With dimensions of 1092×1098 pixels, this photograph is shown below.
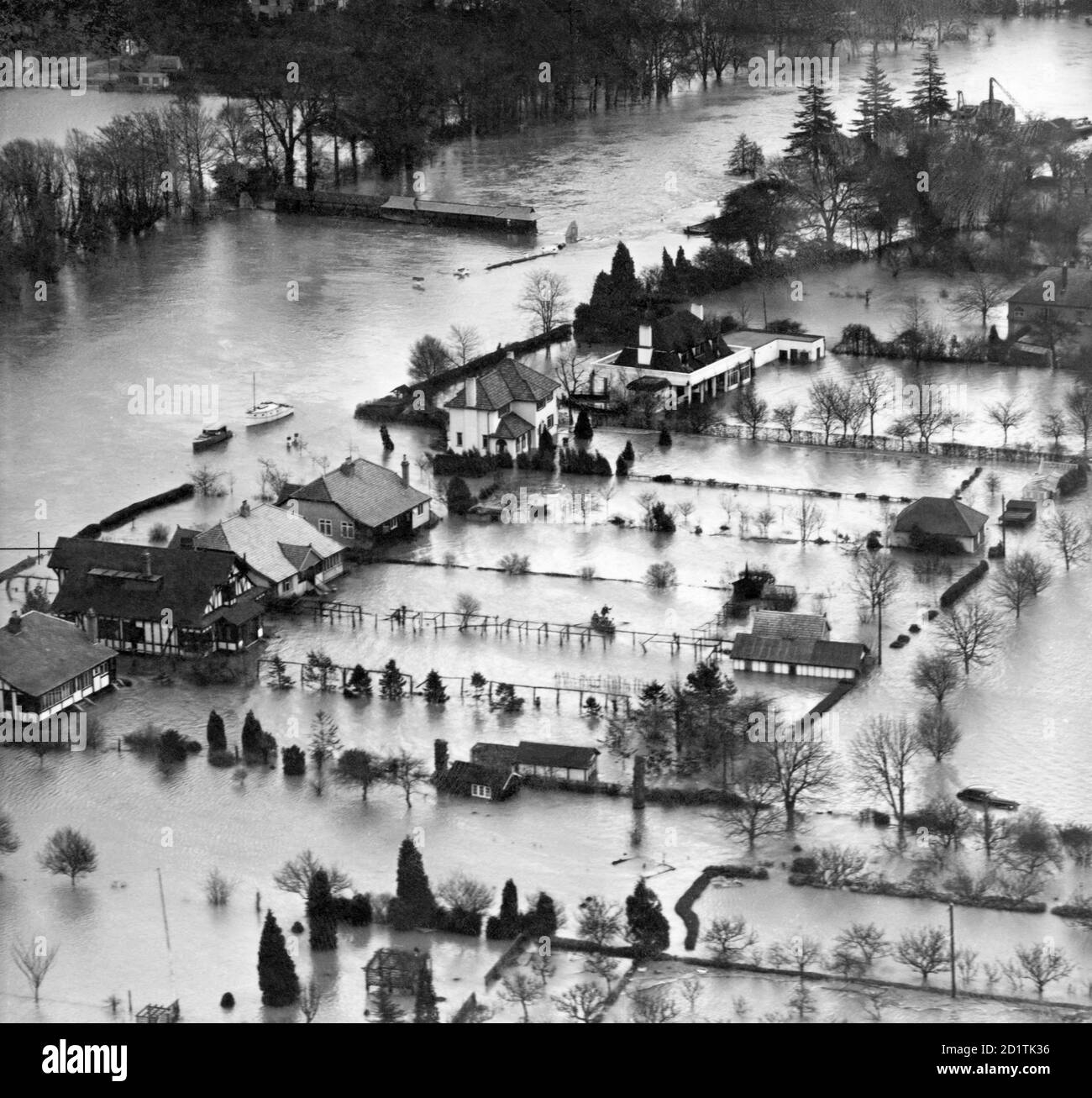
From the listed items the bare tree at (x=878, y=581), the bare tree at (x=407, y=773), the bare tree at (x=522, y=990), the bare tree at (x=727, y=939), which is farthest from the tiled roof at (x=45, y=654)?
the bare tree at (x=727, y=939)

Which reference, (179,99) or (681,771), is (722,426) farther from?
(179,99)

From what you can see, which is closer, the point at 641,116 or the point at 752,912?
the point at 752,912

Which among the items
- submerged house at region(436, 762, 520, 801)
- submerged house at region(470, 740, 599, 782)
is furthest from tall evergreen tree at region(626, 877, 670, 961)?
submerged house at region(470, 740, 599, 782)

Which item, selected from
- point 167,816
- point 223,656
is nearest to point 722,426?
point 223,656

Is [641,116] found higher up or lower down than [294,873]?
higher up

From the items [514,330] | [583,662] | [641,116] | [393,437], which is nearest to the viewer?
[583,662]

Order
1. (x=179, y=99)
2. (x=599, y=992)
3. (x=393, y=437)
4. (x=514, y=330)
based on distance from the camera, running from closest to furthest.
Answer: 1. (x=599, y=992)
2. (x=393, y=437)
3. (x=514, y=330)
4. (x=179, y=99)

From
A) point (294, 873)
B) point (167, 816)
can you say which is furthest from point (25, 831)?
point (294, 873)

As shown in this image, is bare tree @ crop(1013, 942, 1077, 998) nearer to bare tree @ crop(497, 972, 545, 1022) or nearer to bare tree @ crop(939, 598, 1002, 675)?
bare tree @ crop(497, 972, 545, 1022)
